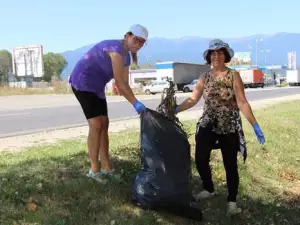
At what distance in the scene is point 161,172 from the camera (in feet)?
13.8

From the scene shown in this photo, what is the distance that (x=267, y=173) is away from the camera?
6961 mm

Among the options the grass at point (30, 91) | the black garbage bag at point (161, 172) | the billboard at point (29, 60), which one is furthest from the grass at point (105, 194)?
the billboard at point (29, 60)

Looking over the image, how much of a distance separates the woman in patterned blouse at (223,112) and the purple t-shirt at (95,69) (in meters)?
0.82

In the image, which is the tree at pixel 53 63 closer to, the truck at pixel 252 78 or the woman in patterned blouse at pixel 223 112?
the truck at pixel 252 78

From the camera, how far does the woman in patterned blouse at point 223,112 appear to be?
445 centimetres

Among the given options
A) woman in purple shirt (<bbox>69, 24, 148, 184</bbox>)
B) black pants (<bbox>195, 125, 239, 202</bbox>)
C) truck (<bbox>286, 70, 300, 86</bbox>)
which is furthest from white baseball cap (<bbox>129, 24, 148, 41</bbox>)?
truck (<bbox>286, 70, 300, 86</bbox>)

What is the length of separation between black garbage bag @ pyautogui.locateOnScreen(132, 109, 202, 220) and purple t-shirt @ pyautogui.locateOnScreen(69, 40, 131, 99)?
22.0 inches

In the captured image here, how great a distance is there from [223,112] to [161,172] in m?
0.90

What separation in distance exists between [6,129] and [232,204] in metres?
8.65

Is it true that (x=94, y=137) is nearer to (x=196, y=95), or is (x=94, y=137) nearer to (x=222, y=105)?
(x=196, y=95)

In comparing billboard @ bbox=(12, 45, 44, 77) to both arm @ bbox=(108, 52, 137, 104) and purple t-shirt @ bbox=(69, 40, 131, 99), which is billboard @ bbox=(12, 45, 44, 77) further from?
arm @ bbox=(108, 52, 137, 104)

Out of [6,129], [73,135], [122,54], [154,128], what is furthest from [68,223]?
[6,129]

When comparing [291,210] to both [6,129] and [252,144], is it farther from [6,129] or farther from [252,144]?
[6,129]

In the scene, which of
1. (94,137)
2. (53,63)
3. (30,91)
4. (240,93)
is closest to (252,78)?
(30,91)
